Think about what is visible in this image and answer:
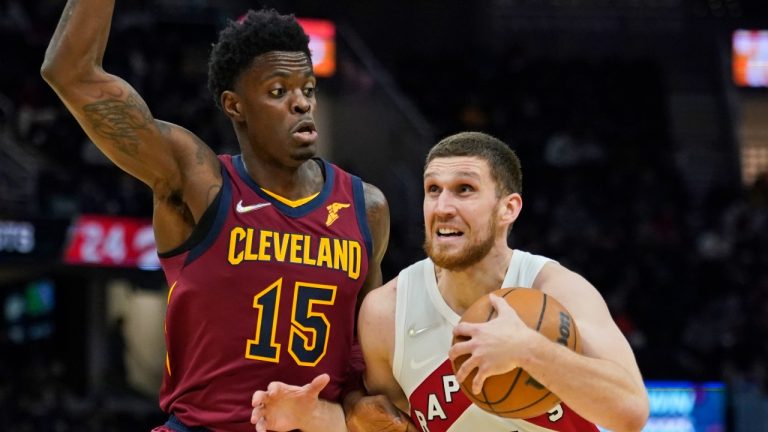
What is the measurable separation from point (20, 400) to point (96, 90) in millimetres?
9508

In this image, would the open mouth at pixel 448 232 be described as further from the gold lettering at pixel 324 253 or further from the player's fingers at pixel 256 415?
the player's fingers at pixel 256 415

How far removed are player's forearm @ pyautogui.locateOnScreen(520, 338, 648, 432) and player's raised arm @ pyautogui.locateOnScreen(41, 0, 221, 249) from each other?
148 centimetres

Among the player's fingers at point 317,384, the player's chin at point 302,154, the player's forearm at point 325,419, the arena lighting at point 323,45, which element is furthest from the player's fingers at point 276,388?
the arena lighting at point 323,45

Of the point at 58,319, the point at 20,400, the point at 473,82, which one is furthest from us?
the point at 473,82

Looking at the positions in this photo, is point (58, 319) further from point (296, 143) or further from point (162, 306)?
point (296, 143)

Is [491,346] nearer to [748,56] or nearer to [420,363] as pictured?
[420,363]

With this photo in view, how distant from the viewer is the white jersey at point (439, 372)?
450cm

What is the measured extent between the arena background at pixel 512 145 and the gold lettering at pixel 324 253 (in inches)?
304

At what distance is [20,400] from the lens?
43.1 ft

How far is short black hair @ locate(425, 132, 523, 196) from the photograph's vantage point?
4551 millimetres

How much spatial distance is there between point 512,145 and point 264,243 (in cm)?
1508

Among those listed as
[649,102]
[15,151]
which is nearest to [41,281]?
[15,151]

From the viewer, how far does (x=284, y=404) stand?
4387 mm

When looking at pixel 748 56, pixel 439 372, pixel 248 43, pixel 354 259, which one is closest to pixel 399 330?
pixel 439 372
